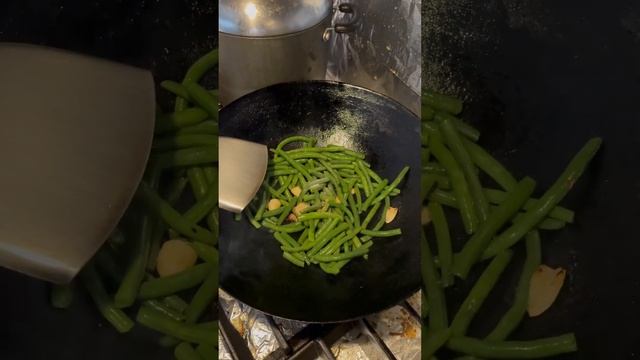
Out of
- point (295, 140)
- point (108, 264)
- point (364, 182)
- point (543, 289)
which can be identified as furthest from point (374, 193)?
point (108, 264)

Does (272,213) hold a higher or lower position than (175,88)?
lower

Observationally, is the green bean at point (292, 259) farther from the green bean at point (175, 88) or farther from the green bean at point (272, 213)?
the green bean at point (175, 88)

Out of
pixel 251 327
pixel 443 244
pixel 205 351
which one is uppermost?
pixel 443 244

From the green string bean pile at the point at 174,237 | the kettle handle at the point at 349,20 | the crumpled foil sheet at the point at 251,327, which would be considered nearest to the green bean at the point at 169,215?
the green string bean pile at the point at 174,237

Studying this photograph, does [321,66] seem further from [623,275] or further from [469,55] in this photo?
[623,275]

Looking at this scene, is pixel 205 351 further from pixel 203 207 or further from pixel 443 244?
pixel 443 244

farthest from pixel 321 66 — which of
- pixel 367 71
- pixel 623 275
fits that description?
pixel 623 275

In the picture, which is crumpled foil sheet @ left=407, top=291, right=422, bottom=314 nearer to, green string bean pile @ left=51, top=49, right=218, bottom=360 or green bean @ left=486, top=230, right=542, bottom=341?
green bean @ left=486, top=230, right=542, bottom=341
